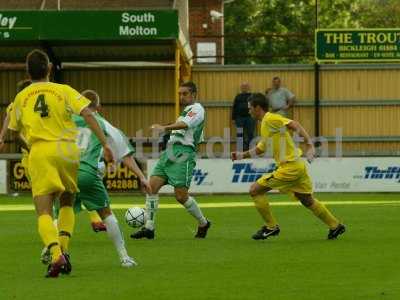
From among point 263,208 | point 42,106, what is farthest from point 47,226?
point 263,208

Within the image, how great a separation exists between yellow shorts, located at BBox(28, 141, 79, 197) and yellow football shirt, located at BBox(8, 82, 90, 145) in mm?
73

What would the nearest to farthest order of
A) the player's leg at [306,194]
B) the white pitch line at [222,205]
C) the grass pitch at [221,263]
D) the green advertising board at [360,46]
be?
the grass pitch at [221,263], the player's leg at [306,194], the white pitch line at [222,205], the green advertising board at [360,46]

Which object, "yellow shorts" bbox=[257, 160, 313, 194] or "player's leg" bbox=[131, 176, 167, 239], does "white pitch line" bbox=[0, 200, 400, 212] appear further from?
"yellow shorts" bbox=[257, 160, 313, 194]

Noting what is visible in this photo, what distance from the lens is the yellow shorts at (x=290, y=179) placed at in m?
16.8

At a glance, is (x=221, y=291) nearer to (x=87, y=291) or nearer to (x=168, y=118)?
(x=87, y=291)

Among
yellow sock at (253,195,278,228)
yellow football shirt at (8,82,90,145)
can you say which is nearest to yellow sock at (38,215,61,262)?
yellow football shirt at (8,82,90,145)

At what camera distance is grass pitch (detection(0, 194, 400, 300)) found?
11.0m

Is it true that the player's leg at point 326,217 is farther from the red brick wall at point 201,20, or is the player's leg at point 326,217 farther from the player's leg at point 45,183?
the red brick wall at point 201,20

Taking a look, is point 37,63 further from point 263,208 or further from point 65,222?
point 263,208

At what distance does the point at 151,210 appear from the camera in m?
17.4

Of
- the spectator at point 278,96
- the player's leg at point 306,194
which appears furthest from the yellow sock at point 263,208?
the spectator at point 278,96

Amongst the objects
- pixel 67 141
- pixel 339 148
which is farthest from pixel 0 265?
pixel 339 148

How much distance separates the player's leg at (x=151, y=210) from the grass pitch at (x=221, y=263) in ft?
0.66

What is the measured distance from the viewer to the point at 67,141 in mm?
12281
